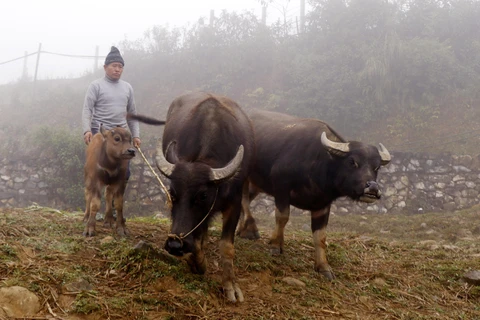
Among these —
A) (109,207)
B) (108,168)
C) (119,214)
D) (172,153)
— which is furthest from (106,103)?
(172,153)

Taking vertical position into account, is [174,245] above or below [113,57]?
below

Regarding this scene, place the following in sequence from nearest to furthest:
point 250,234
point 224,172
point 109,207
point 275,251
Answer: point 224,172
point 275,251
point 109,207
point 250,234

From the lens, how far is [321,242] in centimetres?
509

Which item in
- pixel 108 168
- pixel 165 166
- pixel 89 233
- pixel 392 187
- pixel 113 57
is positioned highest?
pixel 113 57

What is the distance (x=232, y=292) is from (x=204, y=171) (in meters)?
1.13

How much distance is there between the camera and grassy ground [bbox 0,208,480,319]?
129 inches

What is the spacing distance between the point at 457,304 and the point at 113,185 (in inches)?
162

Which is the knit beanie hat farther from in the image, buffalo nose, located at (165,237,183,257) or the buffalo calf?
buffalo nose, located at (165,237,183,257)

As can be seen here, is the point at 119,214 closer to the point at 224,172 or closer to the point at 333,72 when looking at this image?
the point at 224,172

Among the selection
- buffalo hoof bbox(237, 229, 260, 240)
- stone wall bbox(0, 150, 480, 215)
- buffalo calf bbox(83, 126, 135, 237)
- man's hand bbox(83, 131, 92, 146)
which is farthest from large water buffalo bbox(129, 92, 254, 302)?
stone wall bbox(0, 150, 480, 215)

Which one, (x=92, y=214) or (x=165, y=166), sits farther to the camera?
(x=92, y=214)

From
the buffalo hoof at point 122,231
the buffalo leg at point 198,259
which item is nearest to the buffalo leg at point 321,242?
the buffalo leg at point 198,259

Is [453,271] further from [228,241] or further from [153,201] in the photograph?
[153,201]

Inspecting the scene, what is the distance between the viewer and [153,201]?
1262 cm
